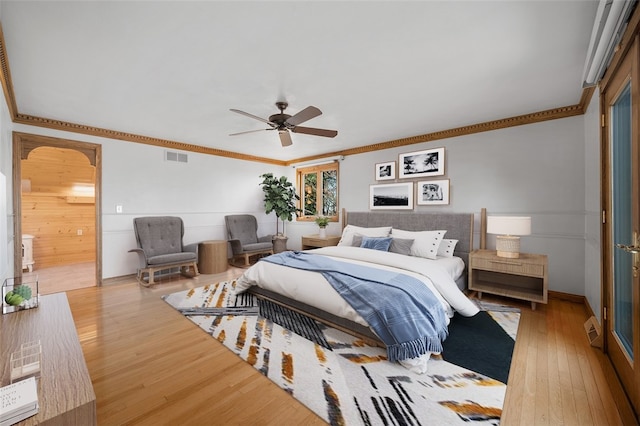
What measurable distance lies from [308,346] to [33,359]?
177cm

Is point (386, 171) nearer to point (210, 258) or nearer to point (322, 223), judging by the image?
point (322, 223)

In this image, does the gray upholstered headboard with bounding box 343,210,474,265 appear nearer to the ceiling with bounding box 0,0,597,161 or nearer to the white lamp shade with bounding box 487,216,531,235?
the white lamp shade with bounding box 487,216,531,235

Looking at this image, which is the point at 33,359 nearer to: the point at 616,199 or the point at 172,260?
the point at 172,260

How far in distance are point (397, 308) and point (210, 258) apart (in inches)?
152

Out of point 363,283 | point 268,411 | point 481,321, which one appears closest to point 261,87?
point 363,283

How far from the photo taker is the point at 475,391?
186 centimetres

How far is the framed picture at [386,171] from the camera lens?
5136mm

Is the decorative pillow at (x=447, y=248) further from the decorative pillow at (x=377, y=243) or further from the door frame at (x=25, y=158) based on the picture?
the door frame at (x=25, y=158)

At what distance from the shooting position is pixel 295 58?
2.32 m

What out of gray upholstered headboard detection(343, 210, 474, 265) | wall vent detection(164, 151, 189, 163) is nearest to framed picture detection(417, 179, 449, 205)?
gray upholstered headboard detection(343, 210, 474, 265)

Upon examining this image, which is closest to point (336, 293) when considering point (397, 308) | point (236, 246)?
point (397, 308)

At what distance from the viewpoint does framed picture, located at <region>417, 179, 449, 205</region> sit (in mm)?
4508

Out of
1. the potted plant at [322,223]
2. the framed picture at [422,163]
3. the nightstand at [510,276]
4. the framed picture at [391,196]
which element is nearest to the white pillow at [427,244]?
the nightstand at [510,276]

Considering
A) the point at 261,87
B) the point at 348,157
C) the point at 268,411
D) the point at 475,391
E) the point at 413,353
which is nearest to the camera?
the point at 268,411
